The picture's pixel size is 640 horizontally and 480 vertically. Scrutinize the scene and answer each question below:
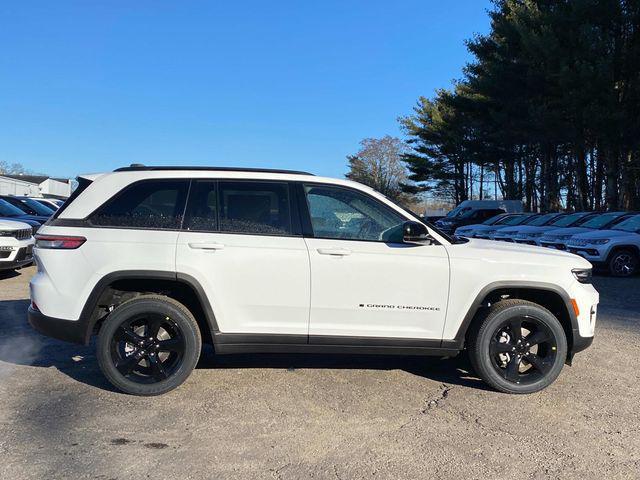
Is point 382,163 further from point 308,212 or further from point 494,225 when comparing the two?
point 308,212

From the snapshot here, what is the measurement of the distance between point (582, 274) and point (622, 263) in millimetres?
9196

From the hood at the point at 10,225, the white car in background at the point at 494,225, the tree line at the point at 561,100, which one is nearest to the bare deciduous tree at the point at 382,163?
the tree line at the point at 561,100

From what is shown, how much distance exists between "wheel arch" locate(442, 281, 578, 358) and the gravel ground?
0.50m

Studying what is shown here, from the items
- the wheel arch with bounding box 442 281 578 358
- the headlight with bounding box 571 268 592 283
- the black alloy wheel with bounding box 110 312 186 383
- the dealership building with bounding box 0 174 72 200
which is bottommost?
the black alloy wheel with bounding box 110 312 186 383

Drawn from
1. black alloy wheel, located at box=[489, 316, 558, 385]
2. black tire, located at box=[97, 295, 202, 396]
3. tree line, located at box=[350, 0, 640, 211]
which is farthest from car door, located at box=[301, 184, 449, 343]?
tree line, located at box=[350, 0, 640, 211]

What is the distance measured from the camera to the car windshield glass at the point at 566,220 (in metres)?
16.4

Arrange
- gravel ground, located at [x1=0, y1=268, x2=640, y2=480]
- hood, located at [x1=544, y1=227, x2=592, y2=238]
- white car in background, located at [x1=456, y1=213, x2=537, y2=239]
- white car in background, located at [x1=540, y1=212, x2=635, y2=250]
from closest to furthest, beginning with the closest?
gravel ground, located at [x1=0, y1=268, x2=640, y2=480] → white car in background, located at [x1=540, y1=212, x2=635, y2=250] → hood, located at [x1=544, y1=227, x2=592, y2=238] → white car in background, located at [x1=456, y1=213, x2=537, y2=239]

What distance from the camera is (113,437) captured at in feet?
12.0

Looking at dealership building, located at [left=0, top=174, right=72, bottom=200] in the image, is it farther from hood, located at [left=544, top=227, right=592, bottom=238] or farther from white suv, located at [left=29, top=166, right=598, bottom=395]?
white suv, located at [left=29, top=166, right=598, bottom=395]

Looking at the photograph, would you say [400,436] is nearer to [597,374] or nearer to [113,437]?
[113,437]

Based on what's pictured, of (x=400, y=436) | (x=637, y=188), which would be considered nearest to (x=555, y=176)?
(x=637, y=188)

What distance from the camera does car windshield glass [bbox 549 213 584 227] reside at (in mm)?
16422

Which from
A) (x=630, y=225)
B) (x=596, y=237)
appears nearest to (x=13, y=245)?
(x=596, y=237)

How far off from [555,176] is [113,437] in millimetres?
35384
